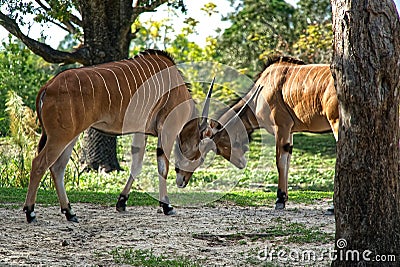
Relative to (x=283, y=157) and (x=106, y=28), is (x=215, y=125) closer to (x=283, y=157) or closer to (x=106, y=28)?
(x=283, y=157)

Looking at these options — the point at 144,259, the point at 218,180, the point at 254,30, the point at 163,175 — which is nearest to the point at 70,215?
the point at 163,175

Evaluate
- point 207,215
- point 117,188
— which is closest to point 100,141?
point 117,188

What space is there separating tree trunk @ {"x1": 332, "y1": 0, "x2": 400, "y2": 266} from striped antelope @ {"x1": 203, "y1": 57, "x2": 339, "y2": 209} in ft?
8.90

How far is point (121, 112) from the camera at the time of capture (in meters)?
6.80

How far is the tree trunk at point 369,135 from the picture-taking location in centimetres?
414

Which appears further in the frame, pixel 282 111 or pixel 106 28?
pixel 106 28

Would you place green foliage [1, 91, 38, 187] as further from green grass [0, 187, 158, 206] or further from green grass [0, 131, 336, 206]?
green grass [0, 187, 158, 206]

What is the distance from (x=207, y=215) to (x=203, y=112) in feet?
4.66

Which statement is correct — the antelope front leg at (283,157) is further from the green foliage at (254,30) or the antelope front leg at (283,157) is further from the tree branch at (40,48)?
the green foliage at (254,30)

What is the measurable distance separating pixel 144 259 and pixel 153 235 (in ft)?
3.00

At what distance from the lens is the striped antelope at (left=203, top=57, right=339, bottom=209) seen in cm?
735

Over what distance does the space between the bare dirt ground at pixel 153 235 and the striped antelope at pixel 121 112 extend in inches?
12.1

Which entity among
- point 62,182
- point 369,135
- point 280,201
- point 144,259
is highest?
point 369,135

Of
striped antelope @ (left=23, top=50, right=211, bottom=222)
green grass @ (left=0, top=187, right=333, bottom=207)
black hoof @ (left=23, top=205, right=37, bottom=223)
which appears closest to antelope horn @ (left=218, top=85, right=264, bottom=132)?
striped antelope @ (left=23, top=50, right=211, bottom=222)
